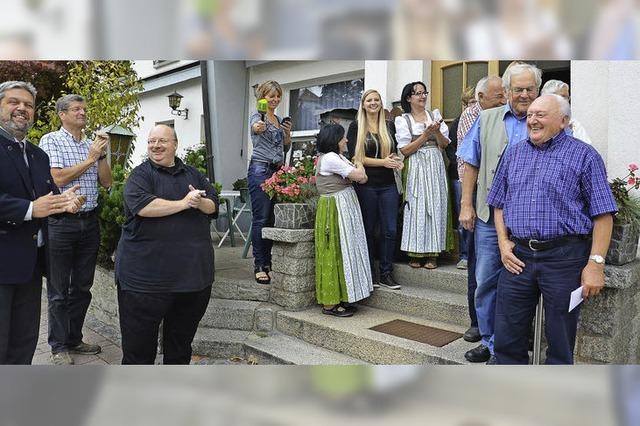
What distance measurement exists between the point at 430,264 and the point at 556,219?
1.77 meters

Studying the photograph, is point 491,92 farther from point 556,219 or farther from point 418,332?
Result: point 418,332

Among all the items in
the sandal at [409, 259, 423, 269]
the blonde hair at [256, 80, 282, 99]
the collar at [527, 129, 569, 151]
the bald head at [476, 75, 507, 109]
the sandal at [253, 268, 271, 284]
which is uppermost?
the blonde hair at [256, 80, 282, 99]

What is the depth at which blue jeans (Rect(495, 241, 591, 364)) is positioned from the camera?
210cm

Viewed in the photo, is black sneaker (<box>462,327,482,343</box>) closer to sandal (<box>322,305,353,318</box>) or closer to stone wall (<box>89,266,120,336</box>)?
sandal (<box>322,305,353,318</box>)

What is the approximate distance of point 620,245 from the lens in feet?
8.13

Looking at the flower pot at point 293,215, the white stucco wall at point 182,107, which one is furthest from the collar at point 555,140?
the white stucco wall at point 182,107

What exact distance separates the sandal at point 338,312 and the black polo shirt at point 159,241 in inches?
49.0

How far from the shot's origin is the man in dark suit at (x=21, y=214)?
6.21ft

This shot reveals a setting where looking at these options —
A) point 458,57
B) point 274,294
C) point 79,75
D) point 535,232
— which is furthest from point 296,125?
point 458,57

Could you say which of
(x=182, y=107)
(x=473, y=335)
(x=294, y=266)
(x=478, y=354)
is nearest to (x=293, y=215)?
(x=294, y=266)

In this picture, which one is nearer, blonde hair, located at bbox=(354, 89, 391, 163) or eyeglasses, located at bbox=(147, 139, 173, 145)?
eyeglasses, located at bbox=(147, 139, 173, 145)

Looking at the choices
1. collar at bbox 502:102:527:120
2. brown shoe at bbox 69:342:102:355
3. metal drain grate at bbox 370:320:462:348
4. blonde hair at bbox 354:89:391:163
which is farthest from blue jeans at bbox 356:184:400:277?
brown shoe at bbox 69:342:102:355

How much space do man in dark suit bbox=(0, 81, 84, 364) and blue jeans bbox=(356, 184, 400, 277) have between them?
2.16m
